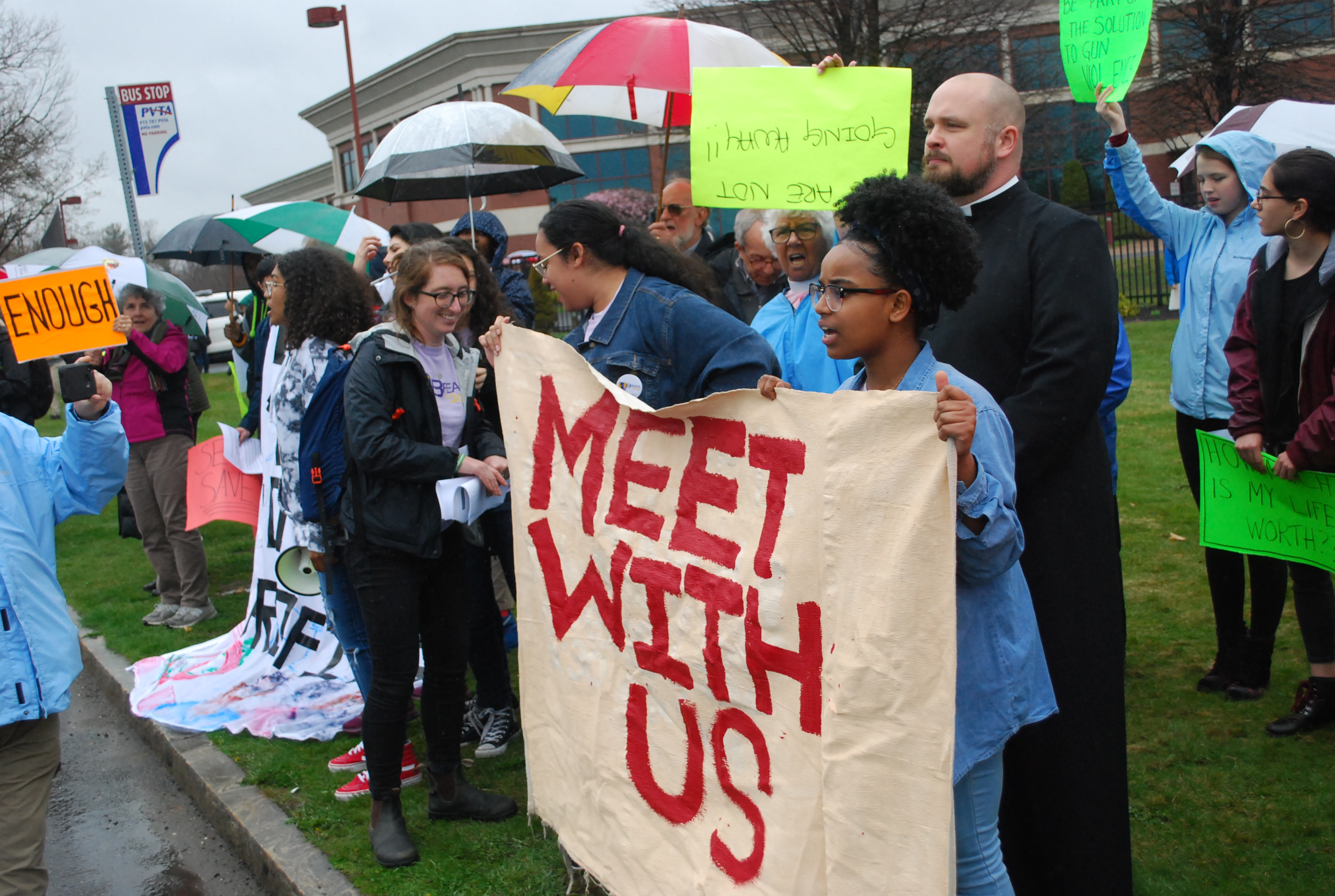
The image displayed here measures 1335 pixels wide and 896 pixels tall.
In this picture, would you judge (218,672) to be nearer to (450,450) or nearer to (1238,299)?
(450,450)

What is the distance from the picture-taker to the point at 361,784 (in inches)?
A: 172

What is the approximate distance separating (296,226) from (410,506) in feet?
14.5

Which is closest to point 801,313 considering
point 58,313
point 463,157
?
point 58,313

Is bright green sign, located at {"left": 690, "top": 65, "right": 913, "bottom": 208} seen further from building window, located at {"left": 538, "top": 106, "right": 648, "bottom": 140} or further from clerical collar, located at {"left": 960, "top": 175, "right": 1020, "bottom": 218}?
building window, located at {"left": 538, "top": 106, "right": 648, "bottom": 140}

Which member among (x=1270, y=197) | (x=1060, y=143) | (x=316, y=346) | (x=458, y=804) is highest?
(x=1060, y=143)

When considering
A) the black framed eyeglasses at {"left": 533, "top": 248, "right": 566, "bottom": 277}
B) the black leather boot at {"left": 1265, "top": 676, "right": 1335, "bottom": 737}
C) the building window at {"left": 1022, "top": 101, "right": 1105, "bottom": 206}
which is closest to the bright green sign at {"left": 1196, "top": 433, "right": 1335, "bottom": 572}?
the black leather boot at {"left": 1265, "top": 676, "right": 1335, "bottom": 737}

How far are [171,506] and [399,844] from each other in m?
4.20

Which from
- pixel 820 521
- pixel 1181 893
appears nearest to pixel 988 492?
pixel 820 521

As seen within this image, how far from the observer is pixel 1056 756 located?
2.76 metres

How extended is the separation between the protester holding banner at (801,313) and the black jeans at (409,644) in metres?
1.40

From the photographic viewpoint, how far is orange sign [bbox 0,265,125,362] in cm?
347

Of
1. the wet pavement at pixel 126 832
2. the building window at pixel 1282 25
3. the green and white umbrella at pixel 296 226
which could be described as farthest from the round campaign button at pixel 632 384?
the building window at pixel 1282 25

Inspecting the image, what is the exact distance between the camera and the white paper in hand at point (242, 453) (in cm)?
612

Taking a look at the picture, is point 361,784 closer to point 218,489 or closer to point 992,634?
point 218,489
